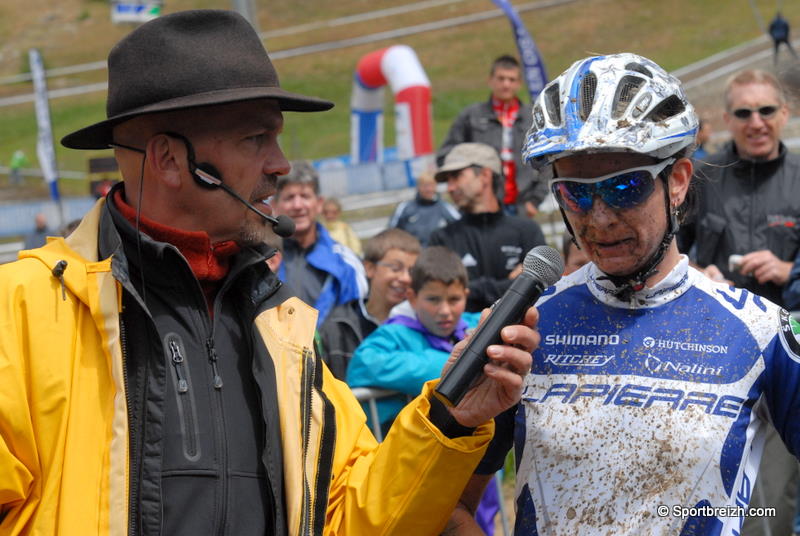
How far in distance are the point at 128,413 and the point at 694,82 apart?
34084 millimetres

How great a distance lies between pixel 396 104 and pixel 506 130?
10.7 metres

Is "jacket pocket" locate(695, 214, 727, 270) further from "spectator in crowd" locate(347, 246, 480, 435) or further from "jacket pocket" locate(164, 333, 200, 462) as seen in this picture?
"jacket pocket" locate(164, 333, 200, 462)

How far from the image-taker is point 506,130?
30.1 feet

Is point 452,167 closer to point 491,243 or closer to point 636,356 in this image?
point 491,243

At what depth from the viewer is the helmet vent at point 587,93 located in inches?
103

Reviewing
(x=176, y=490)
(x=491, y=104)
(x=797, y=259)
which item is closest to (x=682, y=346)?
(x=176, y=490)

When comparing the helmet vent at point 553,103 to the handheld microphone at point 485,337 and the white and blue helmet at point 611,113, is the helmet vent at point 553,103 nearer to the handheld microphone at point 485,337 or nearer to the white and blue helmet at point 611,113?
the white and blue helmet at point 611,113

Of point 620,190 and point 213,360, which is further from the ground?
point 620,190

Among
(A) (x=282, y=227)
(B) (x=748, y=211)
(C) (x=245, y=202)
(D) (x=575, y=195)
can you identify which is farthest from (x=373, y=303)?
(D) (x=575, y=195)

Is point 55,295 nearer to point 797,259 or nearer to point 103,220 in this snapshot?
point 103,220

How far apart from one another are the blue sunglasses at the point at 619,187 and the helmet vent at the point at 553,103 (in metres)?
0.17

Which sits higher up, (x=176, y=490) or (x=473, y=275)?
(x=176, y=490)

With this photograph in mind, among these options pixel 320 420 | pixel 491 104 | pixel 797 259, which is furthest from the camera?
pixel 491 104

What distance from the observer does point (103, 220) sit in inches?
108
